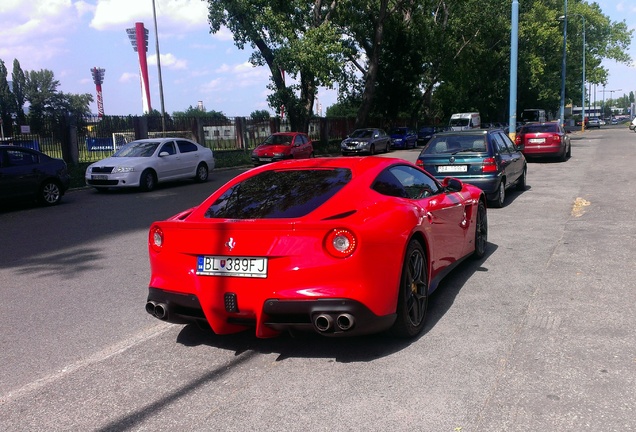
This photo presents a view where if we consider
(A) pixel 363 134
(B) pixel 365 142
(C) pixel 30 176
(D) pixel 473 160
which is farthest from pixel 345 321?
(A) pixel 363 134

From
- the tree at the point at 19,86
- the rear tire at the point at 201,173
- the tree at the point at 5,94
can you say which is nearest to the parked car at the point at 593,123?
the rear tire at the point at 201,173

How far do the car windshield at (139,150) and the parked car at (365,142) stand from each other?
1683 centimetres

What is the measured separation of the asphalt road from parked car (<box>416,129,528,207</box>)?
3.82m

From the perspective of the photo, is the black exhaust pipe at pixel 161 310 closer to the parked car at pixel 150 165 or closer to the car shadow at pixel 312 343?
the car shadow at pixel 312 343

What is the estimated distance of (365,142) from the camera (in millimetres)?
32844

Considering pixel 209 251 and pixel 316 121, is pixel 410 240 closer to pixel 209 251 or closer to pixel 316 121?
pixel 209 251

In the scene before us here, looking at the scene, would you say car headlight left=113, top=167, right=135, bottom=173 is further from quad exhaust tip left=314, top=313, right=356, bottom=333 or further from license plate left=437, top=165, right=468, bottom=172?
quad exhaust tip left=314, top=313, right=356, bottom=333

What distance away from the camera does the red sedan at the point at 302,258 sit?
3.80 m

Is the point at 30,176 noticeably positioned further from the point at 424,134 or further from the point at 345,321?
the point at 424,134

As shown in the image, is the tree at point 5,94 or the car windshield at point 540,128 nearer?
the car windshield at point 540,128

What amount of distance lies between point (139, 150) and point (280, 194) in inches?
540

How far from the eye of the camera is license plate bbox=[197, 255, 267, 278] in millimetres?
3887

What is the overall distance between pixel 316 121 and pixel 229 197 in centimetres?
3571

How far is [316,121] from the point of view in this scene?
1574 inches
